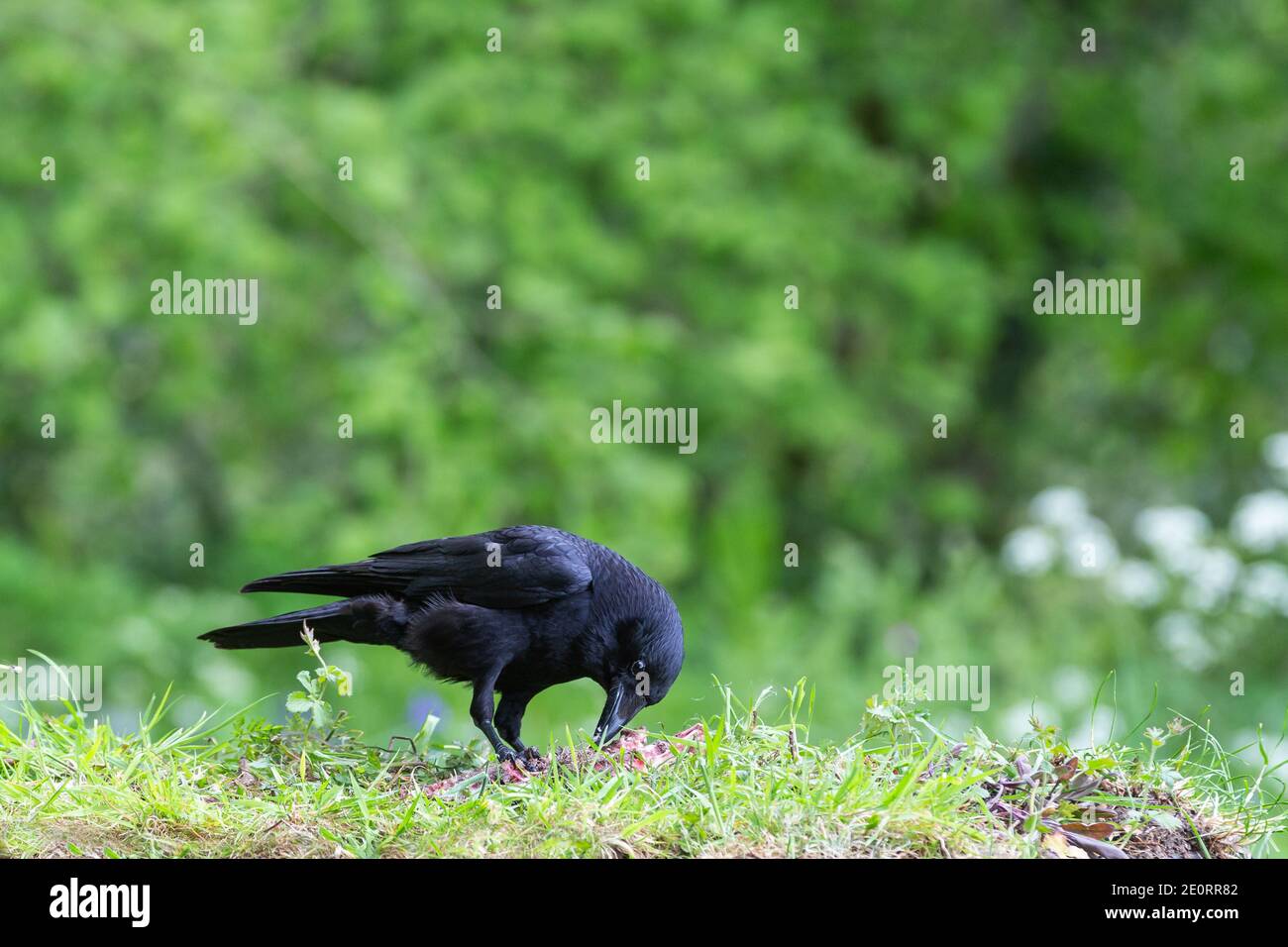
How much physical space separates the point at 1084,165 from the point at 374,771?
8.60 meters

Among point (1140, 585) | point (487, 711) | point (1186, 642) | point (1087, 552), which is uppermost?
point (487, 711)

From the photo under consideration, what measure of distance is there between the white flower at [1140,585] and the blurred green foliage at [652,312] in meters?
0.20

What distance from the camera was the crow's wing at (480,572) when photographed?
141 inches

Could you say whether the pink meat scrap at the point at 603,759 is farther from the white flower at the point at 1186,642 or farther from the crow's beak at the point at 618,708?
the white flower at the point at 1186,642

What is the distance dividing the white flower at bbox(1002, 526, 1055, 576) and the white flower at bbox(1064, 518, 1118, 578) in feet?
0.36

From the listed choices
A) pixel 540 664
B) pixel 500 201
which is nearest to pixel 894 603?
pixel 500 201

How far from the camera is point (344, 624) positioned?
142 inches

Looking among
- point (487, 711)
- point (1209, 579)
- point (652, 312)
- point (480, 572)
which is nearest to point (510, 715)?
point (487, 711)

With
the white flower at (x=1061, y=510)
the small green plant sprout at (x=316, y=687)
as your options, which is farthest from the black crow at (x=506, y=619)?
the white flower at (x=1061, y=510)

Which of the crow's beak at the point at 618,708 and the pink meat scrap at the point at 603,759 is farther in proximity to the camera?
the crow's beak at the point at 618,708

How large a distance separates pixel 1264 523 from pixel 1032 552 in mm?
1212

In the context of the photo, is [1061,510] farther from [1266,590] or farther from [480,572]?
[480,572]

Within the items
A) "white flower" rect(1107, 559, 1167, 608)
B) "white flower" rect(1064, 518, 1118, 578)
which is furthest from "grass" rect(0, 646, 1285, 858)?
"white flower" rect(1107, 559, 1167, 608)
